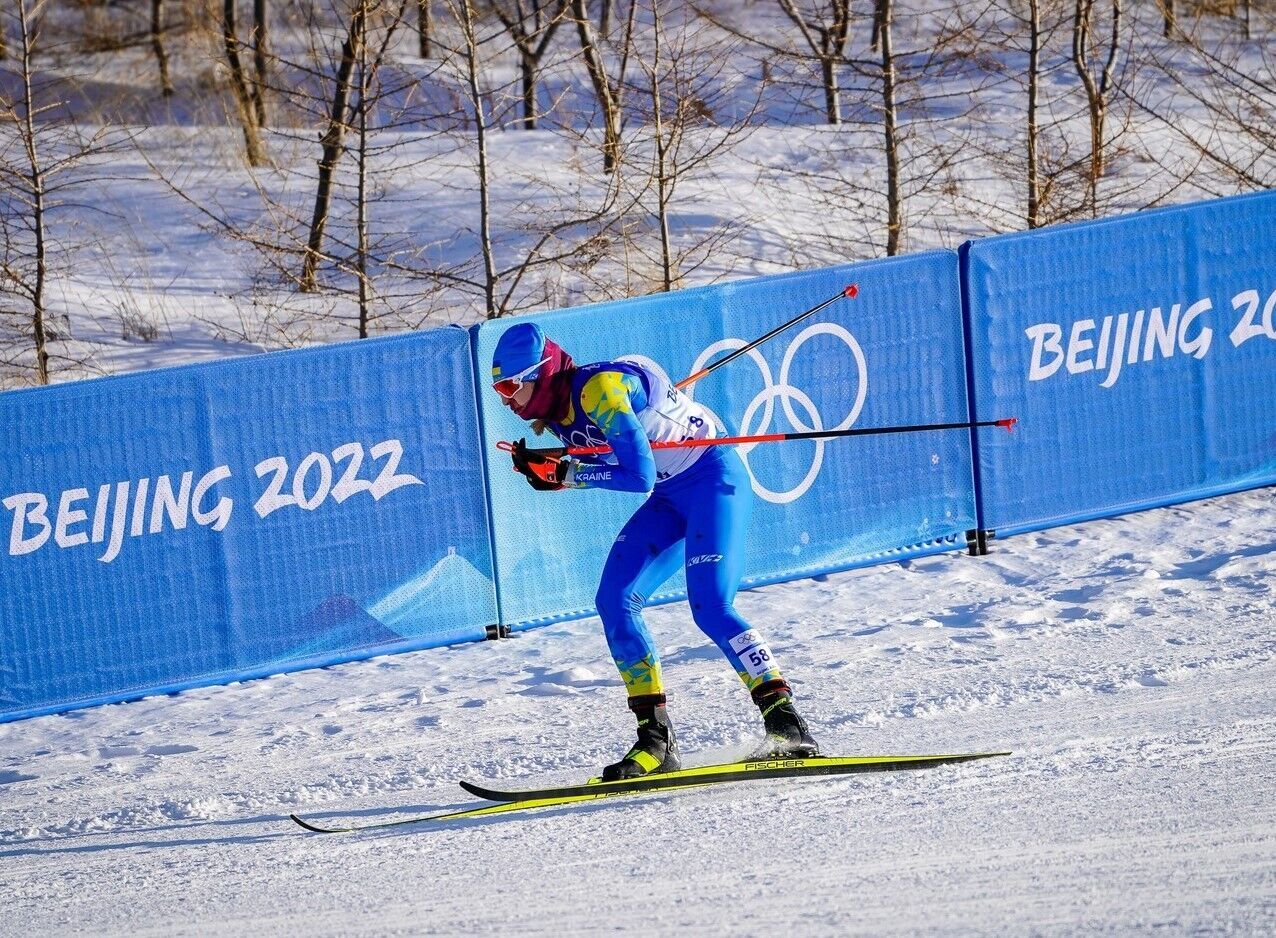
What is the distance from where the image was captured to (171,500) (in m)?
6.67

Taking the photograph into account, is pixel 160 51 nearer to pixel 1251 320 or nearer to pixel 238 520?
pixel 238 520

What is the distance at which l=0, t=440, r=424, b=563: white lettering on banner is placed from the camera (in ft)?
21.2

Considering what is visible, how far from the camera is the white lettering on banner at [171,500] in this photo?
255 inches

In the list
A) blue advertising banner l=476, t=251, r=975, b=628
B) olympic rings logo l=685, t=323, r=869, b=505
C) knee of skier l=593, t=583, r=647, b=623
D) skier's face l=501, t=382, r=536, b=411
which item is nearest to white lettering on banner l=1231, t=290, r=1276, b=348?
blue advertising banner l=476, t=251, r=975, b=628

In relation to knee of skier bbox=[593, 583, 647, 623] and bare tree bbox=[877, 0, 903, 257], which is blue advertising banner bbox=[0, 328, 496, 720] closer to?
knee of skier bbox=[593, 583, 647, 623]

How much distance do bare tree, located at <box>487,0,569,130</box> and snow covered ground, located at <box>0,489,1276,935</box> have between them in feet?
14.3

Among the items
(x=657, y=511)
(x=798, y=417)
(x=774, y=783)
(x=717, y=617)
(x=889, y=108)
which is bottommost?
(x=774, y=783)

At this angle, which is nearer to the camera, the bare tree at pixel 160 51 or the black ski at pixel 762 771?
the black ski at pixel 762 771

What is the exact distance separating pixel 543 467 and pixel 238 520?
2.20m

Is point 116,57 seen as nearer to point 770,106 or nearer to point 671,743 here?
point 770,106

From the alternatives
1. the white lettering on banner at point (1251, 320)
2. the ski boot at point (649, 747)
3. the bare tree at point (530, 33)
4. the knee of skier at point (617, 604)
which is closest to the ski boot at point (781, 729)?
the ski boot at point (649, 747)

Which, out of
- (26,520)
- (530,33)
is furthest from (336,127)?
(26,520)

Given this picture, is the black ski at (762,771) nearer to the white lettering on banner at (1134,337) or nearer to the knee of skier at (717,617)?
the knee of skier at (717,617)

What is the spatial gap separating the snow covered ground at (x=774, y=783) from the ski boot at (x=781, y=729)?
152 millimetres
